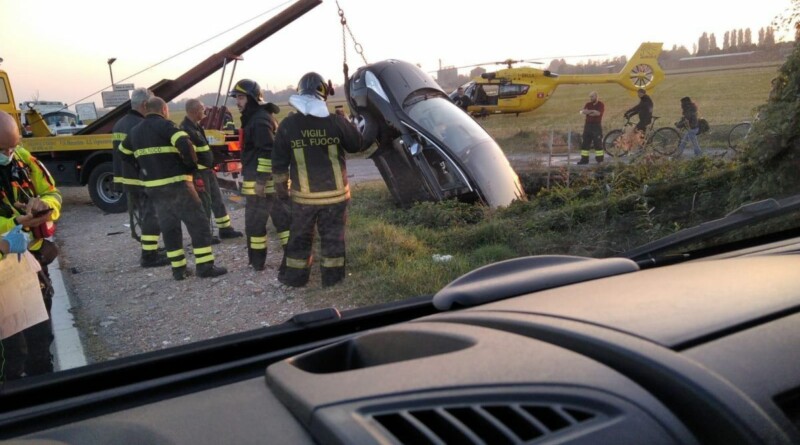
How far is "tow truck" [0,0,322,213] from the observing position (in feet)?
33.0

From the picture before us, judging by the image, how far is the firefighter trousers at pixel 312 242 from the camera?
533cm

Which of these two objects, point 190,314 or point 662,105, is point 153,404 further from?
point 662,105

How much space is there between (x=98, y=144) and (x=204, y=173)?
13.7 feet

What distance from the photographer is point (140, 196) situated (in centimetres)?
708

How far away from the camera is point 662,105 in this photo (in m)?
13.5

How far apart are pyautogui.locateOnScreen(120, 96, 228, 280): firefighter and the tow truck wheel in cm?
480

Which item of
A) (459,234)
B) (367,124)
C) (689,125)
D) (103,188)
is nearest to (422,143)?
(367,124)

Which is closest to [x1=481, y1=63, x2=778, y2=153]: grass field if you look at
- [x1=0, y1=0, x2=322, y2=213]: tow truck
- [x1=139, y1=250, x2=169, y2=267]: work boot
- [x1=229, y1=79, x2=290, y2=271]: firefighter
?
[x1=229, y1=79, x2=290, y2=271]: firefighter

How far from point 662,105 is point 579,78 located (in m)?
7.41

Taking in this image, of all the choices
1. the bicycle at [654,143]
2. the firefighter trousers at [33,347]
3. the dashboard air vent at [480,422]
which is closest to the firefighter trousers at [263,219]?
the firefighter trousers at [33,347]

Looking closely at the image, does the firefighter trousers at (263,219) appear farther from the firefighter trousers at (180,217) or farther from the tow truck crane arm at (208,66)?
the tow truck crane arm at (208,66)

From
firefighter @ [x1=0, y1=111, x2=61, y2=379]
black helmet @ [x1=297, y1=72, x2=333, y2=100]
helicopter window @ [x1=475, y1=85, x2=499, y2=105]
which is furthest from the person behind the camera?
helicopter window @ [x1=475, y1=85, x2=499, y2=105]

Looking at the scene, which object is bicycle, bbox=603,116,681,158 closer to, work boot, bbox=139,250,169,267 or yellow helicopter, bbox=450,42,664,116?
work boot, bbox=139,250,169,267

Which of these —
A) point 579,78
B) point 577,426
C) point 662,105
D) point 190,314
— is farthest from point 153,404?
point 579,78
